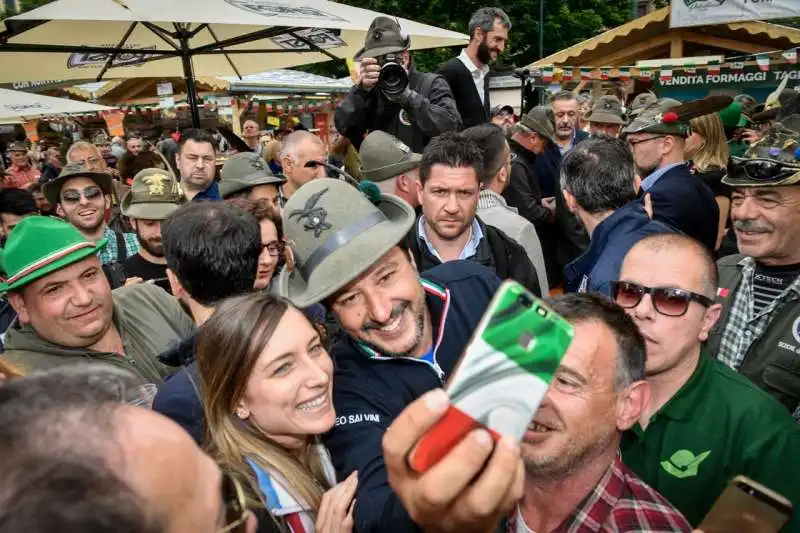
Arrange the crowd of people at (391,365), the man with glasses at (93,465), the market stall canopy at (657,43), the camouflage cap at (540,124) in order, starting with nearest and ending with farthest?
the man with glasses at (93,465), the crowd of people at (391,365), the camouflage cap at (540,124), the market stall canopy at (657,43)

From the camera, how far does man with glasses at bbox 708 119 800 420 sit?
252cm

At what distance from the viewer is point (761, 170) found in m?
2.86

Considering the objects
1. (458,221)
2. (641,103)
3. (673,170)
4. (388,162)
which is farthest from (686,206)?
(641,103)

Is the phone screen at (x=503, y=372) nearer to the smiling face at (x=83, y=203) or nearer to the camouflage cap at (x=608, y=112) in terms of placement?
the smiling face at (x=83, y=203)

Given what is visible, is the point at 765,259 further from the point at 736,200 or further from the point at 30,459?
the point at 30,459

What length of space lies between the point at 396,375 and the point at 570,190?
1.74m

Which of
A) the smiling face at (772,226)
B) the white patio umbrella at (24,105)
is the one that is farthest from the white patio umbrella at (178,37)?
the smiling face at (772,226)

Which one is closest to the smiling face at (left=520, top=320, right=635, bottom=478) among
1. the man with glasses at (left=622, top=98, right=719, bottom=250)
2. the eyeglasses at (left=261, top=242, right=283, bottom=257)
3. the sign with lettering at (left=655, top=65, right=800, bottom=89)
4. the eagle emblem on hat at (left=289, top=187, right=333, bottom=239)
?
the eagle emblem on hat at (left=289, top=187, right=333, bottom=239)

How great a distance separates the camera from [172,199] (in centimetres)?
418

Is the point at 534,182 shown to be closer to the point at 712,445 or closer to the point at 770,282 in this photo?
the point at 770,282

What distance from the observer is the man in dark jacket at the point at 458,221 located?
3496 mm

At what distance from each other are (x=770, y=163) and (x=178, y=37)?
16.8 feet

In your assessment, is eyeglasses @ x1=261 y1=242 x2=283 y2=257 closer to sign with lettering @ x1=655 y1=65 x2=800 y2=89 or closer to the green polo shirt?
the green polo shirt

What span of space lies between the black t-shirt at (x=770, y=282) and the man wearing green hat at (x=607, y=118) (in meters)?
4.21
